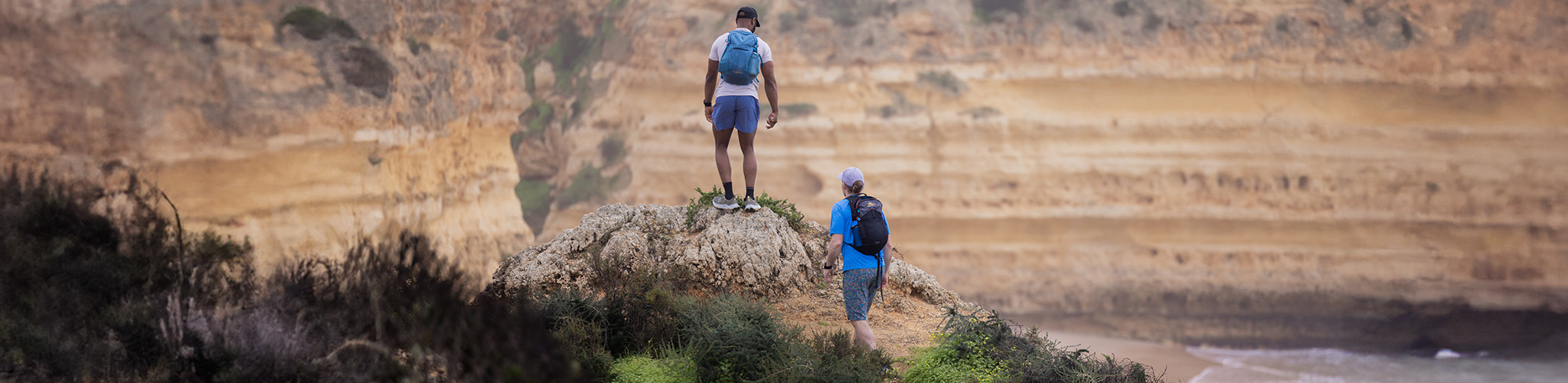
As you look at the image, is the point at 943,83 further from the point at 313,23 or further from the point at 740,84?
the point at 740,84

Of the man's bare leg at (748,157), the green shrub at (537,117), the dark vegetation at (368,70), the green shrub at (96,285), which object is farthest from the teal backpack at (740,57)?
the green shrub at (537,117)

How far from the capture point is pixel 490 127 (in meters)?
17.4

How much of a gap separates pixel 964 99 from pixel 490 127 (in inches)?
366

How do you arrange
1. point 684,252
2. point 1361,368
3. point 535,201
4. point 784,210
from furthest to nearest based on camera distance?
point 535,201
point 1361,368
point 784,210
point 684,252

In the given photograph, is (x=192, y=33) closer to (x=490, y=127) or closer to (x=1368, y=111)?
(x=490, y=127)

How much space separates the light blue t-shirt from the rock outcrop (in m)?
1.45

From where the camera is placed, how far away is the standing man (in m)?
7.32

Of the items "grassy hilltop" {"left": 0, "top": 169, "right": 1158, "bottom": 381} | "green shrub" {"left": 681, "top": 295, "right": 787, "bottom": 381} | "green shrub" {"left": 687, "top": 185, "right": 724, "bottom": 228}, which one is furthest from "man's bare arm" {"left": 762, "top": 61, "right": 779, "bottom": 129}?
"green shrub" {"left": 681, "top": 295, "right": 787, "bottom": 381}

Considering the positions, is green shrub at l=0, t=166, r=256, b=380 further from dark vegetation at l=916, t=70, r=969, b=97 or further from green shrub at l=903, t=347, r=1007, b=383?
dark vegetation at l=916, t=70, r=969, b=97

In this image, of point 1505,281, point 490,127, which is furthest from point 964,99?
point 1505,281

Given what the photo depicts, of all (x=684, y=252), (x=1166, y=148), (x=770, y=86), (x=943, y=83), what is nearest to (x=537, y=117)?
(x=943, y=83)

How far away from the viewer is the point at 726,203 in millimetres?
8180

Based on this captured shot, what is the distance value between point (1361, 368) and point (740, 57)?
602 inches

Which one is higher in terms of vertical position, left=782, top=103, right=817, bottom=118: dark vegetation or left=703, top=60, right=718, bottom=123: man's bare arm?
left=782, top=103, right=817, bottom=118: dark vegetation
